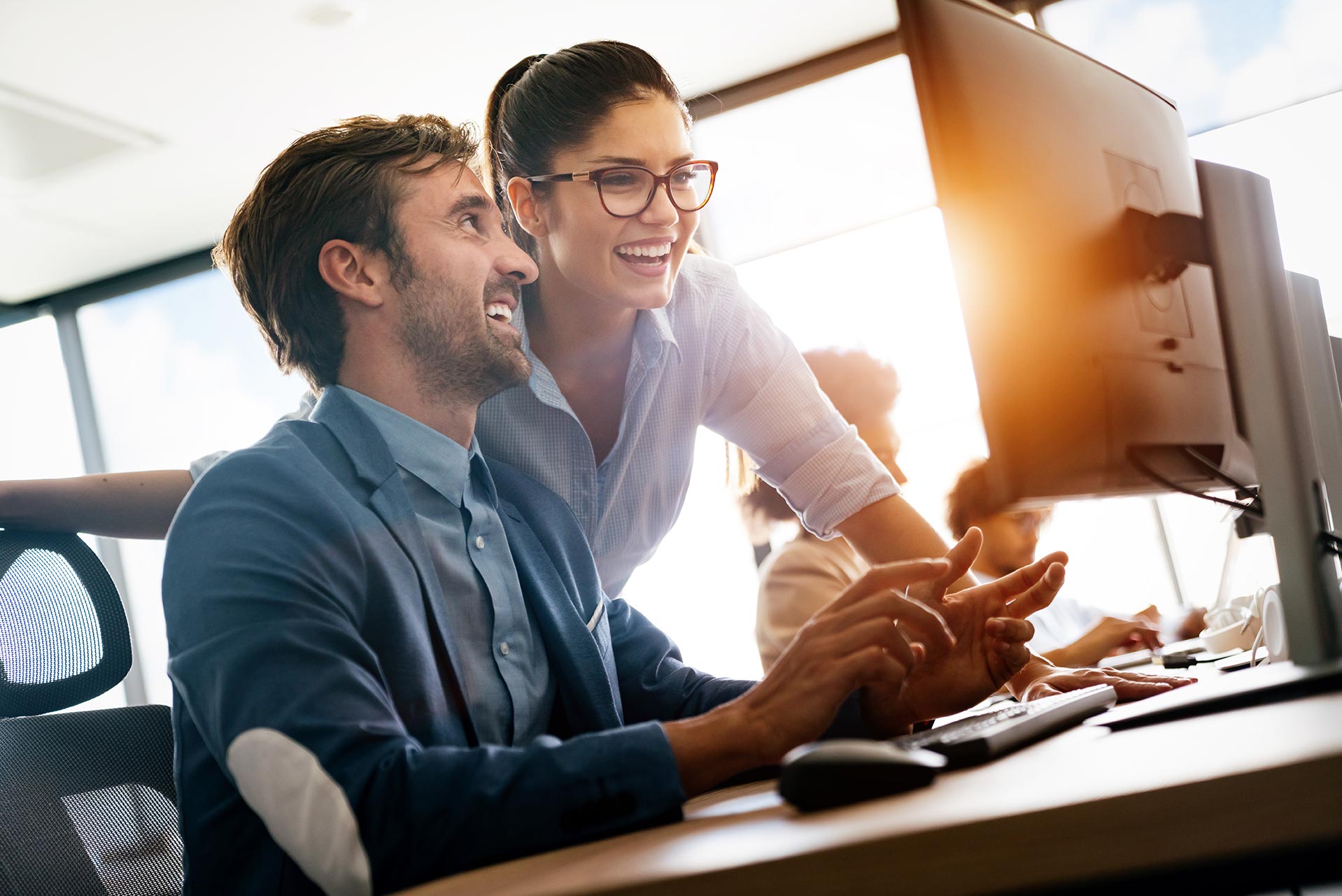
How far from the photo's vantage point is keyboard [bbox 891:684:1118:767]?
651 millimetres

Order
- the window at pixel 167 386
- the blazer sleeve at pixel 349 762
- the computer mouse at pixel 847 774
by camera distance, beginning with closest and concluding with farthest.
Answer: the computer mouse at pixel 847 774
the blazer sleeve at pixel 349 762
the window at pixel 167 386

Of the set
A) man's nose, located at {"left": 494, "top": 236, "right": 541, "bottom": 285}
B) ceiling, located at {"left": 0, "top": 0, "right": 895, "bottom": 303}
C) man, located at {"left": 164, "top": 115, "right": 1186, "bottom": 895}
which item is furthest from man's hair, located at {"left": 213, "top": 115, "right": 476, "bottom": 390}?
ceiling, located at {"left": 0, "top": 0, "right": 895, "bottom": 303}

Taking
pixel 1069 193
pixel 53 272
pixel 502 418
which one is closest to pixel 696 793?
pixel 1069 193

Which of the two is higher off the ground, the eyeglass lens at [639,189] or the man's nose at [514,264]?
the eyeglass lens at [639,189]

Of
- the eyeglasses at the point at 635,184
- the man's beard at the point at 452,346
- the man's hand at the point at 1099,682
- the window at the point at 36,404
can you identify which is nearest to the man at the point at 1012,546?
the eyeglasses at the point at 635,184

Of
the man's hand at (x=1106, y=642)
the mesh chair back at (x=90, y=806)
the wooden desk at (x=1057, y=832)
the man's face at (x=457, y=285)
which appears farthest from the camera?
the man's hand at (x=1106, y=642)

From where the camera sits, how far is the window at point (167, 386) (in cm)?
469

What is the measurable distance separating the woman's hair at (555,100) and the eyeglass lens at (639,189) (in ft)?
0.26

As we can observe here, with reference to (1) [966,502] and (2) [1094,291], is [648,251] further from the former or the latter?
(1) [966,502]

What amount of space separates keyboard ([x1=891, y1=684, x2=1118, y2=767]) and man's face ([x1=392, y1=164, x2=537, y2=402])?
2.34 ft

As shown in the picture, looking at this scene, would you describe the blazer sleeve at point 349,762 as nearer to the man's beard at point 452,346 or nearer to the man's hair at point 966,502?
the man's beard at point 452,346

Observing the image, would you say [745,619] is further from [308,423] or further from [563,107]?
[308,423]

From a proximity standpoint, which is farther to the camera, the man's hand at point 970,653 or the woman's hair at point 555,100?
the woman's hair at point 555,100

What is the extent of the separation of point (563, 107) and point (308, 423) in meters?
0.79
